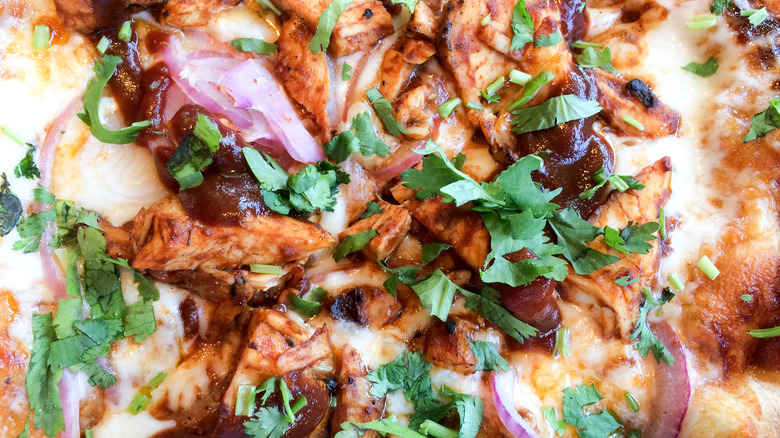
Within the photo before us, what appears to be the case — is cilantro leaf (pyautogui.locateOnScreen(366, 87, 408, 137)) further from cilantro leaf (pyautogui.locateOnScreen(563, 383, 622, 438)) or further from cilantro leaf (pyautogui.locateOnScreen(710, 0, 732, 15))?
cilantro leaf (pyautogui.locateOnScreen(710, 0, 732, 15))

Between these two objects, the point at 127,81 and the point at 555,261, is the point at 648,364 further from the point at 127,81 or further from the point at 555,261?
the point at 127,81

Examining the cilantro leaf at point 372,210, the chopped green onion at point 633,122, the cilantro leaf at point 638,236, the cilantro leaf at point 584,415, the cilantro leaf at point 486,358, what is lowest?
the cilantro leaf at point 584,415

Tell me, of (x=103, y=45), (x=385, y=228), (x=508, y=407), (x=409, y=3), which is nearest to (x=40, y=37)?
(x=103, y=45)

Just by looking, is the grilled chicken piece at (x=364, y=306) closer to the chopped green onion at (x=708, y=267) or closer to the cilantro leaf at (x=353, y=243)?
the cilantro leaf at (x=353, y=243)

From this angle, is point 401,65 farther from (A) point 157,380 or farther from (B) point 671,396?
(B) point 671,396

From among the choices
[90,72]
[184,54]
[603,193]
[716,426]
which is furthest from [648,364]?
[90,72]

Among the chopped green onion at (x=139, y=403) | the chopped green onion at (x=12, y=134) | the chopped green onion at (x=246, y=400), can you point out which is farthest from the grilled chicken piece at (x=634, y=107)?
the chopped green onion at (x=12, y=134)
